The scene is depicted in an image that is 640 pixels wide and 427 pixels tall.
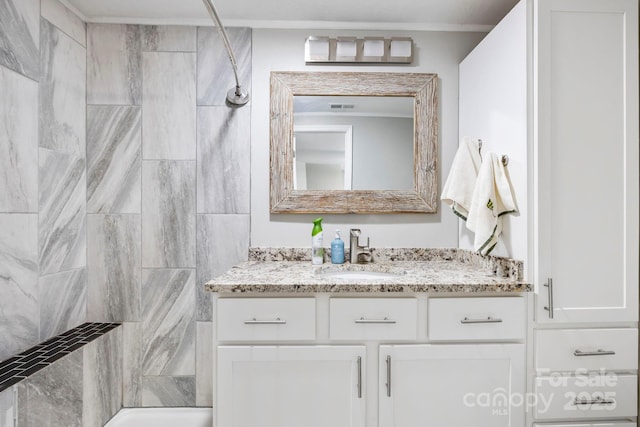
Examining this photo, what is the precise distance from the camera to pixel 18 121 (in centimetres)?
146

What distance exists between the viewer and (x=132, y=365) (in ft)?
6.24

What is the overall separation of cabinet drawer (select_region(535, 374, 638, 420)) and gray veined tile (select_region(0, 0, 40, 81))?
2.52 metres

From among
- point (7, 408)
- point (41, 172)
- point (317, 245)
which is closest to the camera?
point (7, 408)

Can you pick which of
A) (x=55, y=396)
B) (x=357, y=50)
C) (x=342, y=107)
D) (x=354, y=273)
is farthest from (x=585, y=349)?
(x=55, y=396)

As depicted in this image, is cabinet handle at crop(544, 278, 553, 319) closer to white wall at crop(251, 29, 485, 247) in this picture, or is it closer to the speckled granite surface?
the speckled granite surface

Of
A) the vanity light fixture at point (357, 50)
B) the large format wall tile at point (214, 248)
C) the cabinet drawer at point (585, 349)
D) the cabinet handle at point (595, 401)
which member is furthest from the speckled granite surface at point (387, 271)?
the vanity light fixture at point (357, 50)

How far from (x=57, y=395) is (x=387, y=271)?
1490 millimetres

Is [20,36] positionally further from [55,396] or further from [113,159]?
[55,396]

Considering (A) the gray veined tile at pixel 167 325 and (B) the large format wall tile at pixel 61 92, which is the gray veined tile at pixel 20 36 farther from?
(A) the gray veined tile at pixel 167 325

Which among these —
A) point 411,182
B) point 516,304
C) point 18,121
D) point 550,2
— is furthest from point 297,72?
point 516,304

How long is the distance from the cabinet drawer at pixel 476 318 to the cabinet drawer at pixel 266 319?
488 millimetres

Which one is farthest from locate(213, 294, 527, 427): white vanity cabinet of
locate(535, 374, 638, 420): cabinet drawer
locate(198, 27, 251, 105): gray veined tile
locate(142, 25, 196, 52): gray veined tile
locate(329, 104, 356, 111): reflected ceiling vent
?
locate(142, 25, 196, 52): gray veined tile

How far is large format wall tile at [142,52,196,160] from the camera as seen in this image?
1.90 m

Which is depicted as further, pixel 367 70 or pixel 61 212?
pixel 367 70
